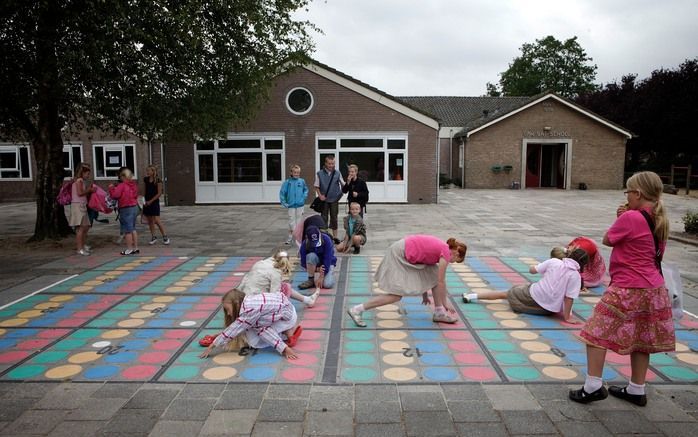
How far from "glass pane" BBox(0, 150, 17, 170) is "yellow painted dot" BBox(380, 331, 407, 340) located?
89.5 feet

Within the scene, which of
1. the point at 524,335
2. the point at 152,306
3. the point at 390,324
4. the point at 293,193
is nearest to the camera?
the point at 524,335

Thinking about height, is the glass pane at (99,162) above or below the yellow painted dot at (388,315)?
above

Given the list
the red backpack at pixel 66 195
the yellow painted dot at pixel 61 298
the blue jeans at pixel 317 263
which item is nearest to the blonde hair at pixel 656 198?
the blue jeans at pixel 317 263

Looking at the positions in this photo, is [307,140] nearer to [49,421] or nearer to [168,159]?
[168,159]

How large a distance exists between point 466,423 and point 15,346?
4.32 m

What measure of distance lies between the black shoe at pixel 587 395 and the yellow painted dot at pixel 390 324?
2.20 m

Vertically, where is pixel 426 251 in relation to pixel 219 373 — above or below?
above

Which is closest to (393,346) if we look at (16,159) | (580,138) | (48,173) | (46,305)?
(46,305)

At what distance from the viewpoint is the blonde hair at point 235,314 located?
4.98 m

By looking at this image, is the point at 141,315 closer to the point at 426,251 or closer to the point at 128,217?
the point at 426,251

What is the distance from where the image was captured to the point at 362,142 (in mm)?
21500

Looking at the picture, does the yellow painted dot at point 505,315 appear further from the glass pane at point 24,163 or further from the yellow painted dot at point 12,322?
the glass pane at point 24,163

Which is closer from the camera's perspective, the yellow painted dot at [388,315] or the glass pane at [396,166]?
the yellow painted dot at [388,315]

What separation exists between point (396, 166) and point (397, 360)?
17.1 meters
